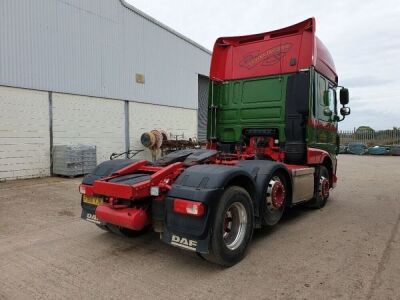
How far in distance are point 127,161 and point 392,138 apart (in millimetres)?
31093

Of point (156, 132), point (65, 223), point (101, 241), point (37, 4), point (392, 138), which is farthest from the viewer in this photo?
point (392, 138)

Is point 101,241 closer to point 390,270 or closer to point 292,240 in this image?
point 292,240

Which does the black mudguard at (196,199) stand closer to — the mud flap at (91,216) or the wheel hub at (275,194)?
the wheel hub at (275,194)

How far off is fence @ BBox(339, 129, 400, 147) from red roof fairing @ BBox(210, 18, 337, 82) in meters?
26.5

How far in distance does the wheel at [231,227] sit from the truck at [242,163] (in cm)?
1

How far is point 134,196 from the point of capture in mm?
3744

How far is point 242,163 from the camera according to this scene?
5.05 m

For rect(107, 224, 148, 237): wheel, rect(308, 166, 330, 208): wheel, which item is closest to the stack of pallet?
rect(107, 224, 148, 237): wheel

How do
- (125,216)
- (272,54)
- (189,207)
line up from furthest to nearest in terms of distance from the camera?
(272,54), (125,216), (189,207)

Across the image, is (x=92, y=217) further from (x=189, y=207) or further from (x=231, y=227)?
(x=231, y=227)

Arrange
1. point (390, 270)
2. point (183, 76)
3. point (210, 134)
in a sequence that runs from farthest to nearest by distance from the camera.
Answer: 1. point (183, 76)
2. point (210, 134)
3. point (390, 270)

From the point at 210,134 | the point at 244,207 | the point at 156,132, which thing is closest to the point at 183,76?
the point at 156,132

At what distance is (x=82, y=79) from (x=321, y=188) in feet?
32.6

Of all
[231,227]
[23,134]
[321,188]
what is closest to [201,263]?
[231,227]
